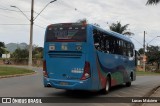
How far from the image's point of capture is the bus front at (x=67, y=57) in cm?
1653

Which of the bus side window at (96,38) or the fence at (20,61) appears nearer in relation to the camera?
the bus side window at (96,38)

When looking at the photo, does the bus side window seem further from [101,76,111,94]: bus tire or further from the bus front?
[101,76,111,94]: bus tire

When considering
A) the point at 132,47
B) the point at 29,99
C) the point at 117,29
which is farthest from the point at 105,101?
the point at 117,29

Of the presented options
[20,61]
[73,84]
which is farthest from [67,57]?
[20,61]

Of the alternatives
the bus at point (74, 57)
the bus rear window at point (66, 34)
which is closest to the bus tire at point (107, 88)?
the bus at point (74, 57)

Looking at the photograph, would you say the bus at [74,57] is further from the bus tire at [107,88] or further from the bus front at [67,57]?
the bus tire at [107,88]

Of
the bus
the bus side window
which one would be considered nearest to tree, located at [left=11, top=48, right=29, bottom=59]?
the bus

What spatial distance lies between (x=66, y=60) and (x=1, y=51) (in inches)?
3648

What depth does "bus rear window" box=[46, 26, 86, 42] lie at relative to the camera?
55.1ft

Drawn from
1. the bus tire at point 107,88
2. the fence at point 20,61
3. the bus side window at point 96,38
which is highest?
the bus side window at point 96,38

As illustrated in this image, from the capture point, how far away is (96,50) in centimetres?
1731

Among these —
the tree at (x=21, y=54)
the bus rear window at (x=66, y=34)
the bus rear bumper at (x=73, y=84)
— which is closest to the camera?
the bus rear bumper at (x=73, y=84)

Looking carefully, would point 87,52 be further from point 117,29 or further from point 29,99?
point 117,29

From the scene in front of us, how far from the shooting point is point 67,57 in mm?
16906
